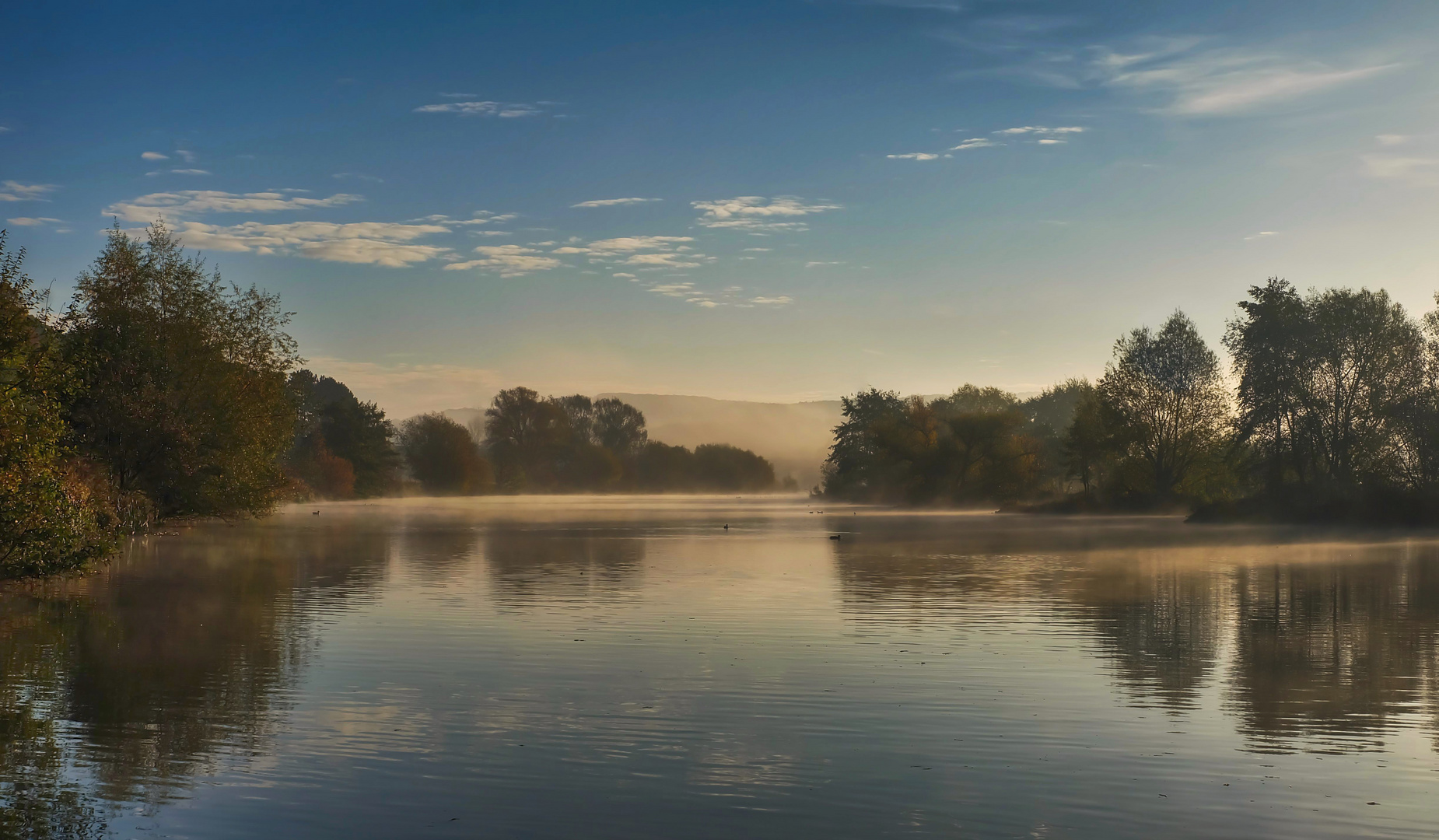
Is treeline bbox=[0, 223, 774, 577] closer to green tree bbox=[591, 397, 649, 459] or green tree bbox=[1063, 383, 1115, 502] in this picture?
green tree bbox=[1063, 383, 1115, 502]

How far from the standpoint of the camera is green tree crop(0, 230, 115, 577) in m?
22.1

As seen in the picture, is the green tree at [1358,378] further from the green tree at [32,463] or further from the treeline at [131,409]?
the green tree at [32,463]

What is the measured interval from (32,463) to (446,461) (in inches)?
5173

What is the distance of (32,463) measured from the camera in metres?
22.5

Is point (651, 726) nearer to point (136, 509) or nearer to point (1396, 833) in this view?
point (1396, 833)

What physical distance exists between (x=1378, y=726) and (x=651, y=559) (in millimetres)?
27783

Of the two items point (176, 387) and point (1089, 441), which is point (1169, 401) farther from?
point (176, 387)

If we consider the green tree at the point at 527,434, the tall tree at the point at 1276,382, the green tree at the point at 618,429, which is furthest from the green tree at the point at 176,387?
the green tree at the point at 618,429

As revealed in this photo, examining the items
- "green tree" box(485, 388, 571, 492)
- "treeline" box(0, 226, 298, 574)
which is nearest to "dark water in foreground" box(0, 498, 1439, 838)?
"treeline" box(0, 226, 298, 574)

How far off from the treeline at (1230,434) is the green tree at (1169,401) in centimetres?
9

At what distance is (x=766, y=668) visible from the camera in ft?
53.8

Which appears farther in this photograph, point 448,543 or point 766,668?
→ point 448,543

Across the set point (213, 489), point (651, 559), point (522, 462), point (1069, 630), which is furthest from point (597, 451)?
point (1069, 630)

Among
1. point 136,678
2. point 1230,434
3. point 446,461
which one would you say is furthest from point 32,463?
point 446,461
